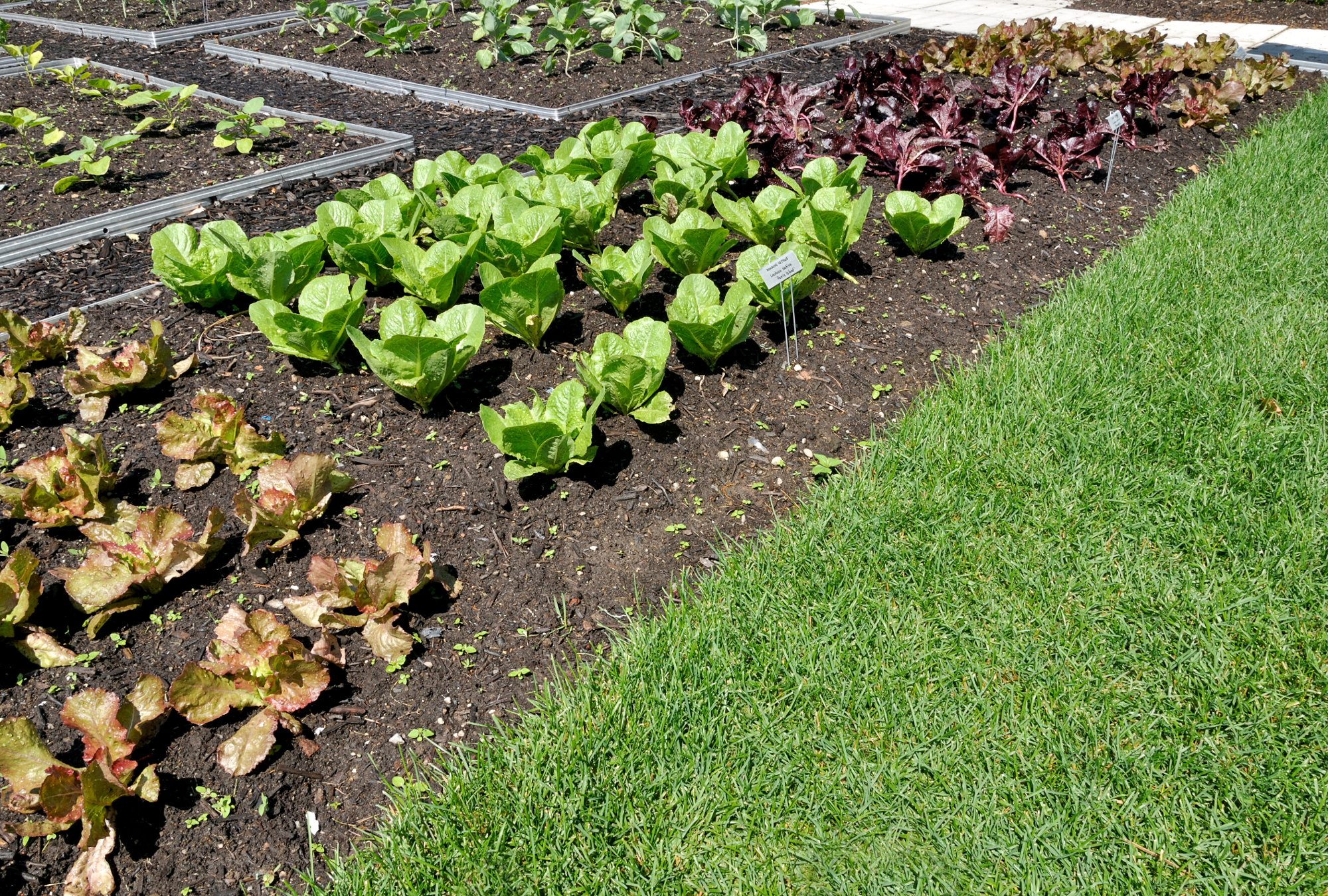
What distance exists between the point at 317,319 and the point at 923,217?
2.55 m

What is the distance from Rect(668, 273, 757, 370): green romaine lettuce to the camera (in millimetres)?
3131

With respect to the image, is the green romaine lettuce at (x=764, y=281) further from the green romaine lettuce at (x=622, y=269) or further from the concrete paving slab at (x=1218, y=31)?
the concrete paving slab at (x=1218, y=31)

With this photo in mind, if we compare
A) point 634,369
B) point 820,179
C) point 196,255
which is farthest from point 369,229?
point 820,179

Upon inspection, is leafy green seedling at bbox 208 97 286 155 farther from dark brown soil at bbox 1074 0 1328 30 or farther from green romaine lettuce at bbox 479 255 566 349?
dark brown soil at bbox 1074 0 1328 30

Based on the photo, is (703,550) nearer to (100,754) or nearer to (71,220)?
(100,754)

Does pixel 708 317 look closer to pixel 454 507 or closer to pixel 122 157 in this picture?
pixel 454 507

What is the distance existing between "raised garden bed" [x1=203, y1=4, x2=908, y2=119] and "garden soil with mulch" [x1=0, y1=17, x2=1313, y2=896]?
252 cm

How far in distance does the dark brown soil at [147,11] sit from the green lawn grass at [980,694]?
8331 millimetres

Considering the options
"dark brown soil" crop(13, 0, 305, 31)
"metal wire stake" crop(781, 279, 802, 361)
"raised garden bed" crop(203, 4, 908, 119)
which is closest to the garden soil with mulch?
"metal wire stake" crop(781, 279, 802, 361)

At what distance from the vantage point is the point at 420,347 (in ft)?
9.20

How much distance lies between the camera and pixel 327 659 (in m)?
2.23

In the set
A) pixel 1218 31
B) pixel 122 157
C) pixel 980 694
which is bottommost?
pixel 980 694

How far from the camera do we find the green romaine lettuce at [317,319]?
3031 mm

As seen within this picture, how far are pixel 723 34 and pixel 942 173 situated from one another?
4068 millimetres
